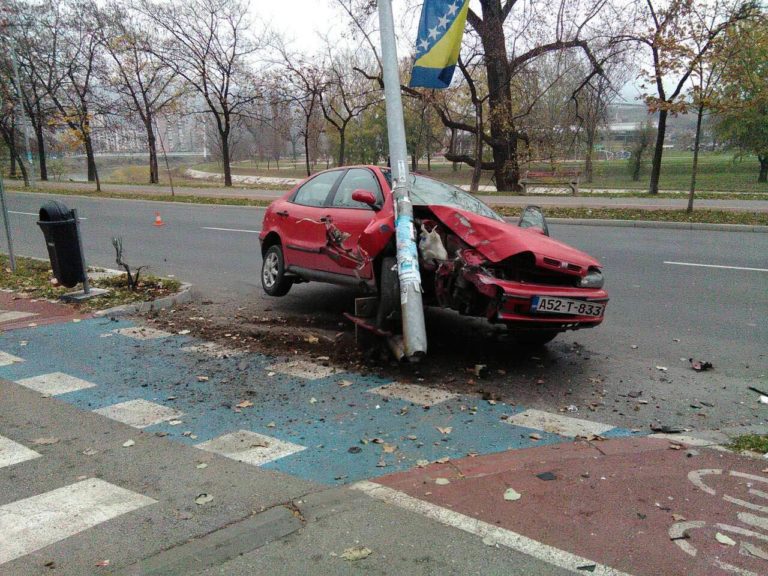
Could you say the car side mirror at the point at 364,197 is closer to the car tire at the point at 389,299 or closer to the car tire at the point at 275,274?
the car tire at the point at 389,299

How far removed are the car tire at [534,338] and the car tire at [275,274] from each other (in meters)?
3.13

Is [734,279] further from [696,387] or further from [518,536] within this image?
[518,536]

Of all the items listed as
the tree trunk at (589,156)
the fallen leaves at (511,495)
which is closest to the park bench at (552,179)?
the tree trunk at (589,156)

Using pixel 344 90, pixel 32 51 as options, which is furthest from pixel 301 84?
pixel 32 51

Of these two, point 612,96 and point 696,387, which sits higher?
point 612,96

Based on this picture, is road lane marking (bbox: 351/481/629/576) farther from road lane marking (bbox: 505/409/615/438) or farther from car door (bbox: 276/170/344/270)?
car door (bbox: 276/170/344/270)

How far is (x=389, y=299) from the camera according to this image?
592 centimetres

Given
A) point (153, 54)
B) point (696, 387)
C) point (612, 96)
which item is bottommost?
point (696, 387)

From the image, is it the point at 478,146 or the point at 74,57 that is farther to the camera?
the point at 74,57

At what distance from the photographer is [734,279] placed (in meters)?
9.30

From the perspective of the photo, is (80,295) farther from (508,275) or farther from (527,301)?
(527,301)

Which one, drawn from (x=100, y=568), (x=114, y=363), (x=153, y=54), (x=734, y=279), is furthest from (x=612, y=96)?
(x=100, y=568)

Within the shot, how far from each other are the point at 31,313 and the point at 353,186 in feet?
14.0

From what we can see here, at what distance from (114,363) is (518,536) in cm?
427
